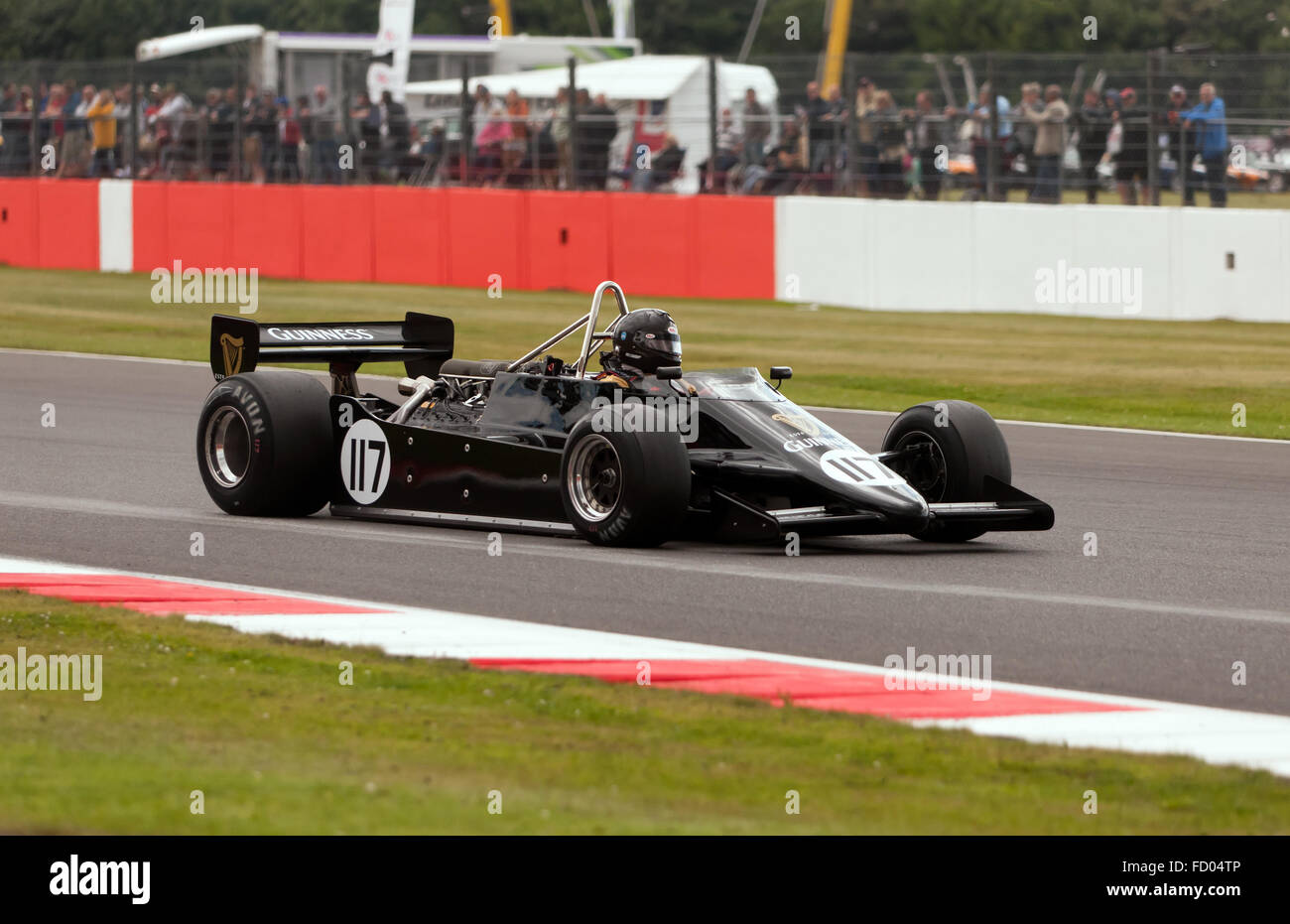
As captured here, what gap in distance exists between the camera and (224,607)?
27.5 feet

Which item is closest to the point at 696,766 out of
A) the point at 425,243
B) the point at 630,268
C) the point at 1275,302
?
the point at 1275,302

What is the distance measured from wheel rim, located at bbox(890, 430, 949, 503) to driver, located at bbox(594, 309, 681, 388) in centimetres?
116

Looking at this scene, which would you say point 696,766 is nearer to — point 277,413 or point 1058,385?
point 277,413

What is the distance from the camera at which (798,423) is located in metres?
9.80

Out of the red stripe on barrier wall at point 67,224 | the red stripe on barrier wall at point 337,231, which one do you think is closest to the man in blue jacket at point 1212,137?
the red stripe on barrier wall at point 337,231

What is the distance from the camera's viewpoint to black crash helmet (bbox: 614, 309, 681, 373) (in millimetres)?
10031

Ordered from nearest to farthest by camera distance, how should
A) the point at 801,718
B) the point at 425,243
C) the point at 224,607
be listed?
the point at 801,718 < the point at 224,607 < the point at 425,243

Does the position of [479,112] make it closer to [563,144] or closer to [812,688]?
[563,144]

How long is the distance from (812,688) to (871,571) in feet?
7.91

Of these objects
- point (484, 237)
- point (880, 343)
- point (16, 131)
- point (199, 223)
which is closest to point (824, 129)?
point (880, 343)

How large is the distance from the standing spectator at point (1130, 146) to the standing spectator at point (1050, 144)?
0.55 metres

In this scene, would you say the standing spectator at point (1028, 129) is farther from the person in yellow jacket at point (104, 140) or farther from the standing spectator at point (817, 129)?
the person in yellow jacket at point (104, 140)

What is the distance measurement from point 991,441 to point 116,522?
418 centimetres

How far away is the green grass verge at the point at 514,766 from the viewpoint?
539 centimetres
